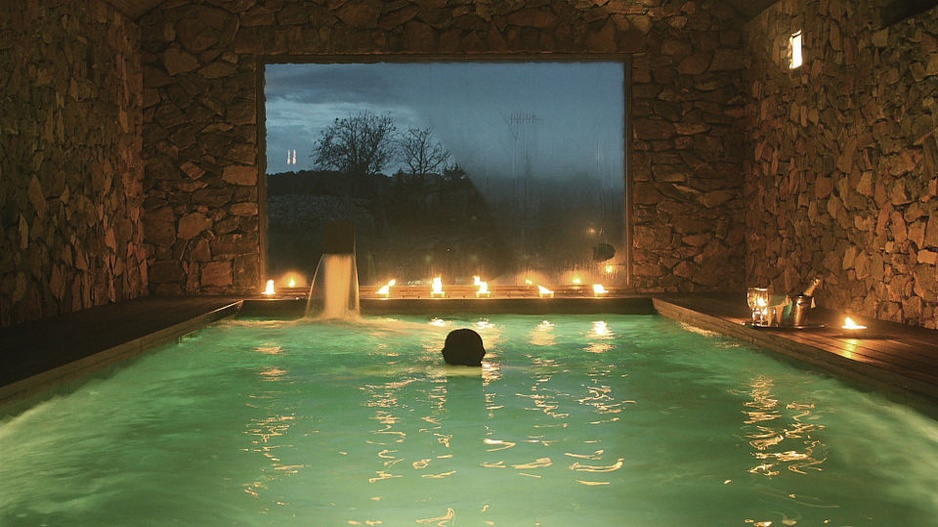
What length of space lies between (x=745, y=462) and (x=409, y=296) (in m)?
5.75

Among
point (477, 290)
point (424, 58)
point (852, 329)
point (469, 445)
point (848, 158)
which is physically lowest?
point (469, 445)

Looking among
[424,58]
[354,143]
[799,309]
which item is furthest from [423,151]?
[799,309]

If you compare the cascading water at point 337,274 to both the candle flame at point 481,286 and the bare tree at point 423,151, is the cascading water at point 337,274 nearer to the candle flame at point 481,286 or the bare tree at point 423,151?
the candle flame at point 481,286

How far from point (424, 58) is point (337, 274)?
2506 mm

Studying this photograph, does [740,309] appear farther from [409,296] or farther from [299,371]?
[299,371]

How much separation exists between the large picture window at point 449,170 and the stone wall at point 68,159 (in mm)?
1717

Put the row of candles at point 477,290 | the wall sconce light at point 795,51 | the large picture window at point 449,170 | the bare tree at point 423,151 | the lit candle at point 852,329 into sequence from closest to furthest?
1. the lit candle at point 852,329
2. the wall sconce light at point 795,51
3. the row of candles at point 477,290
4. the large picture window at point 449,170
5. the bare tree at point 423,151

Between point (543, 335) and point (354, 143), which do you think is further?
point (354, 143)

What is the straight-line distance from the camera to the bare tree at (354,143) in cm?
1040

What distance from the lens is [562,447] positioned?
11.7 feet

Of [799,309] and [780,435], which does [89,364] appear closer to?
[780,435]

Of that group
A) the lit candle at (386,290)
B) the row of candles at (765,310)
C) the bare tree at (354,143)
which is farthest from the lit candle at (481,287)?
the row of candles at (765,310)

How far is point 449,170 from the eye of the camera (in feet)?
34.3

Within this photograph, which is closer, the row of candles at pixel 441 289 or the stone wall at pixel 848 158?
the stone wall at pixel 848 158
